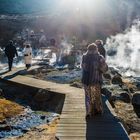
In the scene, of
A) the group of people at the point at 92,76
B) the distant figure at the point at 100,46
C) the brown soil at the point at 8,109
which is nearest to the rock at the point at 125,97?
the distant figure at the point at 100,46

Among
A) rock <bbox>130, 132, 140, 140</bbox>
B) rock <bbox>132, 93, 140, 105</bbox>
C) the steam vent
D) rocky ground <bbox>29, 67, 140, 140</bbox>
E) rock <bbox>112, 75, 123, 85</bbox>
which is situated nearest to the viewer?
the steam vent

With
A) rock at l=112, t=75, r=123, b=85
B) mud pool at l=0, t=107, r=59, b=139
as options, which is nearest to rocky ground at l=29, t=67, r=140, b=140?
rock at l=112, t=75, r=123, b=85

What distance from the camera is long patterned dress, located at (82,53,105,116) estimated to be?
10.6 metres

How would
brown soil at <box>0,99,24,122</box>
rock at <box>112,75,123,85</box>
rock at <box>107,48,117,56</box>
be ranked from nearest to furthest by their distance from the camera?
1. brown soil at <box>0,99,24,122</box>
2. rock at <box>112,75,123,85</box>
3. rock at <box>107,48,117,56</box>

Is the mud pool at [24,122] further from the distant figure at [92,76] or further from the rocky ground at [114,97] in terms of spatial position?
the distant figure at [92,76]

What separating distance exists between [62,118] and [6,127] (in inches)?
70.4

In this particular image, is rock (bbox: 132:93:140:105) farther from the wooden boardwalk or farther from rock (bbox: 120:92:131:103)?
the wooden boardwalk

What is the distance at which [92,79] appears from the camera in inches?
418

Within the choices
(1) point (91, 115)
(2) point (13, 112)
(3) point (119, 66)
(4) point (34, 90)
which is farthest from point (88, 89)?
(3) point (119, 66)

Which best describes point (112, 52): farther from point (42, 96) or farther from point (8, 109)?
point (8, 109)

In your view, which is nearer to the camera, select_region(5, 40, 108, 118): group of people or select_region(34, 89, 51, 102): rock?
select_region(5, 40, 108, 118): group of people

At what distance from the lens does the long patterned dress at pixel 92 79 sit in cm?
1061

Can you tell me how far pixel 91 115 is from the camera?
1071cm

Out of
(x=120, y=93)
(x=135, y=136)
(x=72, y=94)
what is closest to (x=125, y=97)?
(x=120, y=93)
